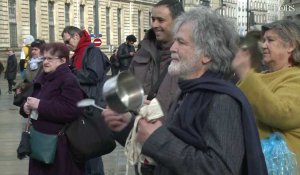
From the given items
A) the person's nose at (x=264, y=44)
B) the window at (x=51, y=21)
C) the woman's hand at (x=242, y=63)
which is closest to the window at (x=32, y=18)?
the window at (x=51, y=21)

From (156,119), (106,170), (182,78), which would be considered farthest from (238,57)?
(106,170)

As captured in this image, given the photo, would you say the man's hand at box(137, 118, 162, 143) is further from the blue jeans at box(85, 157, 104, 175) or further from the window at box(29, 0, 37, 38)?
the window at box(29, 0, 37, 38)

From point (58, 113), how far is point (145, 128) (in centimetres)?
269

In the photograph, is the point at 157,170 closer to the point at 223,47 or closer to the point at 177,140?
the point at 177,140

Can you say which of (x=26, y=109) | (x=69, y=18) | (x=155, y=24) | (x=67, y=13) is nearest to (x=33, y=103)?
(x=26, y=109)

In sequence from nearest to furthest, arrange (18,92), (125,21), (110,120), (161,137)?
1. (161,137)
2. (110,120)
3. (18,92)
4. (125,21)

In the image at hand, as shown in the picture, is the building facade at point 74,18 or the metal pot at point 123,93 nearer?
the metal pot at point 123,93

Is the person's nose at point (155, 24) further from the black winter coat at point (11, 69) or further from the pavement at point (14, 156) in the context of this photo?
the black winter coat at point (11, 69)

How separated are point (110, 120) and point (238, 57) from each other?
2.69 feet

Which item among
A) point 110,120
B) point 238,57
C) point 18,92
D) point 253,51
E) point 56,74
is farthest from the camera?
point 18,92

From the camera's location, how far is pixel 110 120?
276 cm

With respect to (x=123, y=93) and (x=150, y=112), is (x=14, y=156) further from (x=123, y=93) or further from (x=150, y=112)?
(x=123, y=93)

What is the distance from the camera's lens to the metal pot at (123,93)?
2.45m

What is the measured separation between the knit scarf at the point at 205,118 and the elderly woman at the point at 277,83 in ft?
1.41
